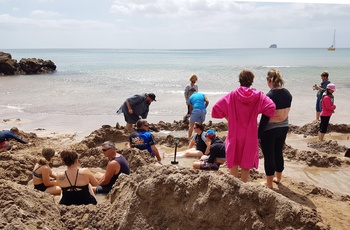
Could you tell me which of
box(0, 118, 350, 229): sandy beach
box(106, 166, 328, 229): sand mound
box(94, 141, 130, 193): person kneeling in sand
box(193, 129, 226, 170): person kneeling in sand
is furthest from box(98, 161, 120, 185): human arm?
box(106, 166, 328, 229): sand mound

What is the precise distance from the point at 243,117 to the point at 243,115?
A: 0.08ft

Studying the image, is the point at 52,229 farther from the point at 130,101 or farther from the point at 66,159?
the point at 130,101

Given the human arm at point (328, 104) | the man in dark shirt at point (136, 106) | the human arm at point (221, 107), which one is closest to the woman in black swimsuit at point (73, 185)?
the human arm at point (221, 107)

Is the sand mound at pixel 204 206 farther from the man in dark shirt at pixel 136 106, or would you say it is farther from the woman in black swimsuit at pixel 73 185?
the man in dark shirt at pixel 136 106

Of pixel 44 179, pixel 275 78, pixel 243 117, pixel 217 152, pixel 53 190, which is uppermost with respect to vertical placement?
pixel 275 78

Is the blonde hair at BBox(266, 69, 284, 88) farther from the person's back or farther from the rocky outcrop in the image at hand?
the rocky outcrop

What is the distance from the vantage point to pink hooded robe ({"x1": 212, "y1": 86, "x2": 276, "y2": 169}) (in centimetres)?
460

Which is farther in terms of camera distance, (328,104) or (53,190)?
(328,104)

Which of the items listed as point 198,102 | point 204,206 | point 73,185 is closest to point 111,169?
point 73,185

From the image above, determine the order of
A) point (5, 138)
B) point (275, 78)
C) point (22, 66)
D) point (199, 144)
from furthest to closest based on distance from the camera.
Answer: point (22, 66) < point (5, 138) < point (199, 144) < point (275, 78)

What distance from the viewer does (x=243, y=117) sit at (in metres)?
4.65

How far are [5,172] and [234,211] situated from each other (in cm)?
465

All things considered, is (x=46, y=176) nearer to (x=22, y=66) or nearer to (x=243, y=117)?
(x=243, y=117)

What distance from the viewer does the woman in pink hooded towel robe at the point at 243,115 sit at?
4.61 metres
